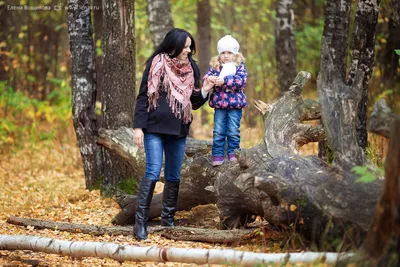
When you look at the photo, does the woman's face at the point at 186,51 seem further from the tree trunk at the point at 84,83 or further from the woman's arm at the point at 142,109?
the tree trunk at the point at 84,83

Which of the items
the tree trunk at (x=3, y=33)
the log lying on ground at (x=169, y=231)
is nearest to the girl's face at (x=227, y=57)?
the log lying on ground at (x=169, y=231)

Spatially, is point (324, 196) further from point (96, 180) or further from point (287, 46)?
point (287, 46)

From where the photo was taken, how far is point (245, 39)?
19953 millimetres

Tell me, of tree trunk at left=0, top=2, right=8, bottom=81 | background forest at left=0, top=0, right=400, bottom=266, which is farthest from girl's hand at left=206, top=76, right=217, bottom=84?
tree trunk at left=0, top=2, right=8, bottom=81

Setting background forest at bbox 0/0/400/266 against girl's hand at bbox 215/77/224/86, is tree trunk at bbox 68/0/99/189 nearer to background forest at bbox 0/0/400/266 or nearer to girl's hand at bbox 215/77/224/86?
background forest at bbox 0/0/400/266

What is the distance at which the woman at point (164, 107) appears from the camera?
7.18 m

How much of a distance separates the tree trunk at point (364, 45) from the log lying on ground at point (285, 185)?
1386mm

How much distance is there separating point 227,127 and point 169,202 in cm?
106

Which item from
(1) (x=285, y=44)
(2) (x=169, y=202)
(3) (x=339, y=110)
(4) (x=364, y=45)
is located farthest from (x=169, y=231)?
(1) (x=285, y=44)

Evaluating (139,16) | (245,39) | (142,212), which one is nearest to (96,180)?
(142,212)

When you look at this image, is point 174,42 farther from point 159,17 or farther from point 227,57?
point 159,17

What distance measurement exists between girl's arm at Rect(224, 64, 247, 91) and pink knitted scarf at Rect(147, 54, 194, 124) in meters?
0.44

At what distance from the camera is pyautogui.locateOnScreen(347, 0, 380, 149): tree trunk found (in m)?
9.10

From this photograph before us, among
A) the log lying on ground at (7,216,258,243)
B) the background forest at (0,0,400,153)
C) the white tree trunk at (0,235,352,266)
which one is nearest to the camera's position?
the white tree trunk at (0,235,352,266)
